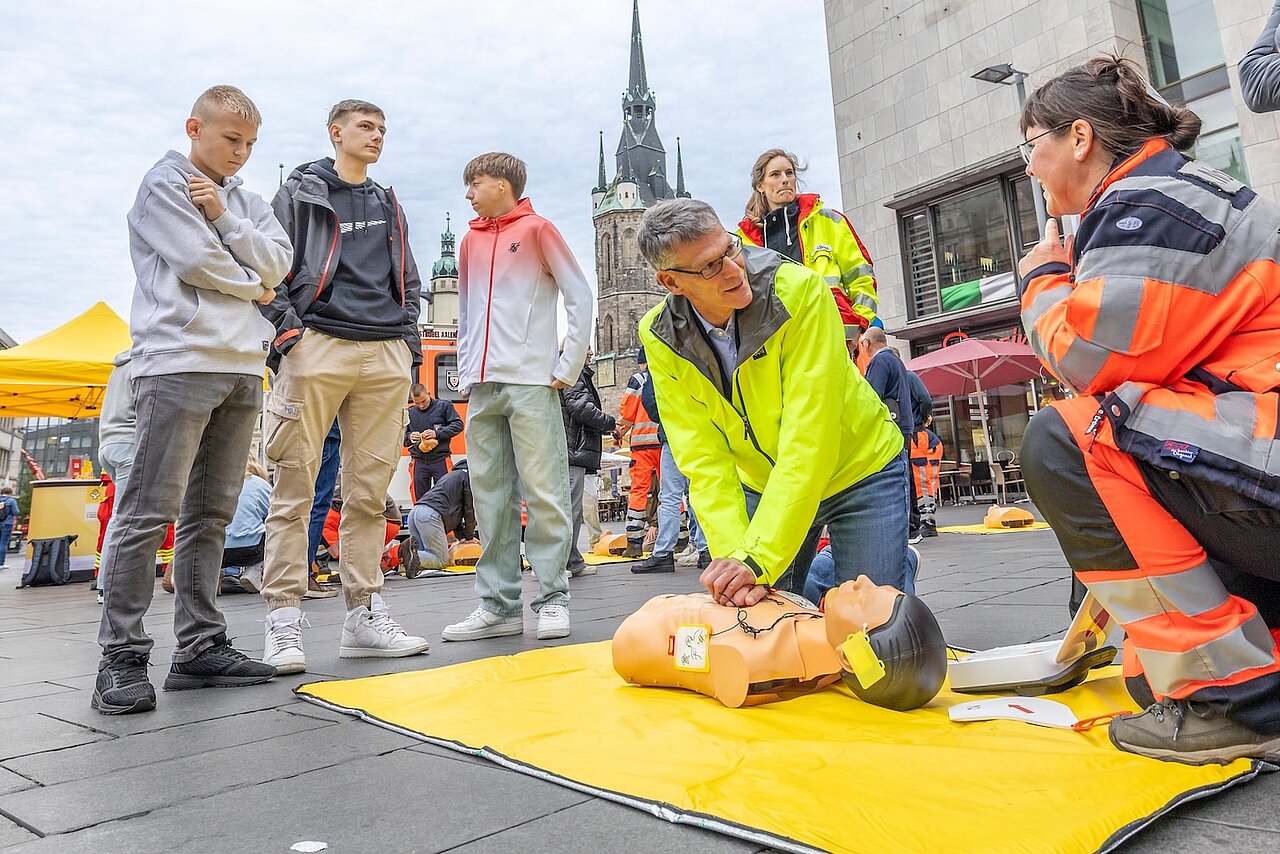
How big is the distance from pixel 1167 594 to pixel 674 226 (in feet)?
4.84

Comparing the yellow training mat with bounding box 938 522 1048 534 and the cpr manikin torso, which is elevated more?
the yellow training mat with bounding box 938 522 1048 534

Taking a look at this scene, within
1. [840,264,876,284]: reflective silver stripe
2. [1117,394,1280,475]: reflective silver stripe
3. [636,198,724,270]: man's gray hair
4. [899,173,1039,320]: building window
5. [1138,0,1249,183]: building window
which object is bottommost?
[1117,394,1280,475]: reflective silver stripe

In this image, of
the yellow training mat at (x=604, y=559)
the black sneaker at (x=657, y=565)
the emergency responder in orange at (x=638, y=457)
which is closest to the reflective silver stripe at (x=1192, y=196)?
the black sneaker at (x=657, y=565)

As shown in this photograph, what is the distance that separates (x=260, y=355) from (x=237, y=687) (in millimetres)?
1113

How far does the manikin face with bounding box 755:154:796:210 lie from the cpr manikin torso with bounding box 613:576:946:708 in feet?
8.13

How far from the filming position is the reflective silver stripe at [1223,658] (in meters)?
1.52

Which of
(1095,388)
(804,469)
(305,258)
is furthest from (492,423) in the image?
(1095,388)

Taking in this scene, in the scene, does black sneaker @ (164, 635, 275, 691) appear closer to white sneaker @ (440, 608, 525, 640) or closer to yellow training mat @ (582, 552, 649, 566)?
white sneaker @ (440, 608, 525, 640)

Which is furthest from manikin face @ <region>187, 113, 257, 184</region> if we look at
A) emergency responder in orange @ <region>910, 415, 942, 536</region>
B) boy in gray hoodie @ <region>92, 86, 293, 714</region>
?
emergency responder in orange @ <region>910, 415, 942, 536</region>

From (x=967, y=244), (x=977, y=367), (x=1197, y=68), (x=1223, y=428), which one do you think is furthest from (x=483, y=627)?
(x=1197, y=68)

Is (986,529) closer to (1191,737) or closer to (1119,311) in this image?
(1191,737)

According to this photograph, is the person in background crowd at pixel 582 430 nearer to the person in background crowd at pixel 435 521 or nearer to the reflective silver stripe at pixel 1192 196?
the person in background crowd at pixel 435 521

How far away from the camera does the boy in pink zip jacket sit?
3645mm

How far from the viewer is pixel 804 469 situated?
2.30 m
